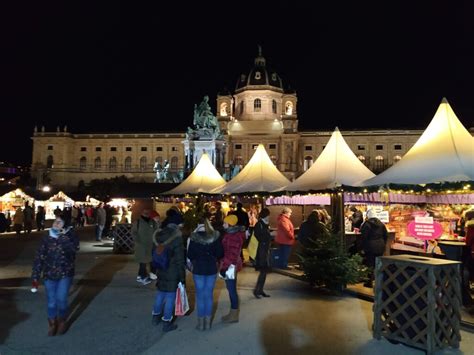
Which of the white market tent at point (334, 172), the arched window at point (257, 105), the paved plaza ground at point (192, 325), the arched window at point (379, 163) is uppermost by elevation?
the arched window at point (257, 105)

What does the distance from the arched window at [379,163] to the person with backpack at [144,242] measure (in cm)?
7398

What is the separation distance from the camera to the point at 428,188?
1014 cm

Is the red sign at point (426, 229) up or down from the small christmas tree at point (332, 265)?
up

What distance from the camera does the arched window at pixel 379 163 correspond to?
81.2 meters

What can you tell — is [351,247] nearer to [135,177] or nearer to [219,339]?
[219,339]

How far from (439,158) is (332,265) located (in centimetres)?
333

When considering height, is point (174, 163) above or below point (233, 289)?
above

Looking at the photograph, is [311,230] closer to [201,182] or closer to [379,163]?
[201,182]

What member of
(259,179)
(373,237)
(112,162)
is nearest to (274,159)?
(112,162)

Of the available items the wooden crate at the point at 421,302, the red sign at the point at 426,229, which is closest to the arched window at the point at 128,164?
the red sign at the point at 426,229

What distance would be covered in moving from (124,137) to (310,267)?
82883mm

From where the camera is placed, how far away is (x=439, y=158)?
10688 mm

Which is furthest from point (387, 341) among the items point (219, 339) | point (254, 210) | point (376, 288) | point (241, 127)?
point (241, 127)

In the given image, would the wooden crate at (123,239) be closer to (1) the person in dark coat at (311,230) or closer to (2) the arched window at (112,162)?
(1) the person in dark coat at (311,230)
